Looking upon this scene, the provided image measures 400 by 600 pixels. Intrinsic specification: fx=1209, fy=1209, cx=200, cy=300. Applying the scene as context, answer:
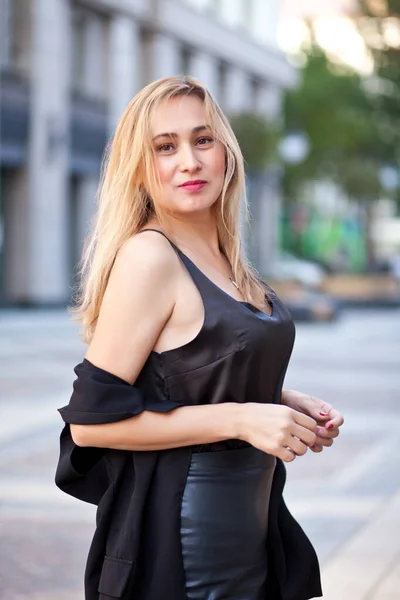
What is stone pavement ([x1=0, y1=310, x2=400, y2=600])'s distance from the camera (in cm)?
577

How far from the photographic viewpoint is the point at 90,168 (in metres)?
34.2

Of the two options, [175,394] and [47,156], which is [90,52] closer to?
[47,156]

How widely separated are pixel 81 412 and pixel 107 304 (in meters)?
0.23

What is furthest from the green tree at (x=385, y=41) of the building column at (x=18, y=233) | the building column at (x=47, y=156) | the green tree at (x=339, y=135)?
the building column at (x=18, y=233)

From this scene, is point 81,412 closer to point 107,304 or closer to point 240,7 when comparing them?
point 107,304

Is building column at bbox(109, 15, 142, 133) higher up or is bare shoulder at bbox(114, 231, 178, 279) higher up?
building column at bbox(109, 15, 142, 133)

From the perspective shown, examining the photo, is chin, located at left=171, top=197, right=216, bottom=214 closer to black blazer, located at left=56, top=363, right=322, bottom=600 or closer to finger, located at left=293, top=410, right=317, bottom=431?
black blazer, located at left=56, top=363, right=322, bottom=600

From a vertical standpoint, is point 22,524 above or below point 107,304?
below

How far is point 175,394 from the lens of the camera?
2564 millimetres

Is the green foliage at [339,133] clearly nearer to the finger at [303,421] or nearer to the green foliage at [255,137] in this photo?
the green foliage at [255,137]

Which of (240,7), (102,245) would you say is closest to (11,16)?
(240,7)

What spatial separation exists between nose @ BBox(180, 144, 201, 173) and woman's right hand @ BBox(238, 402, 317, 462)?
1.79ft

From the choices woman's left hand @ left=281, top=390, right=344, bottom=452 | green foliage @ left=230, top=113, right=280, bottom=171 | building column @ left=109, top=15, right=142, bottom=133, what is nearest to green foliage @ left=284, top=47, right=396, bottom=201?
green foliage @ left=230, top=113, right=280, bottom=171

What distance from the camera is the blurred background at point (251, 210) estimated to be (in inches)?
271
